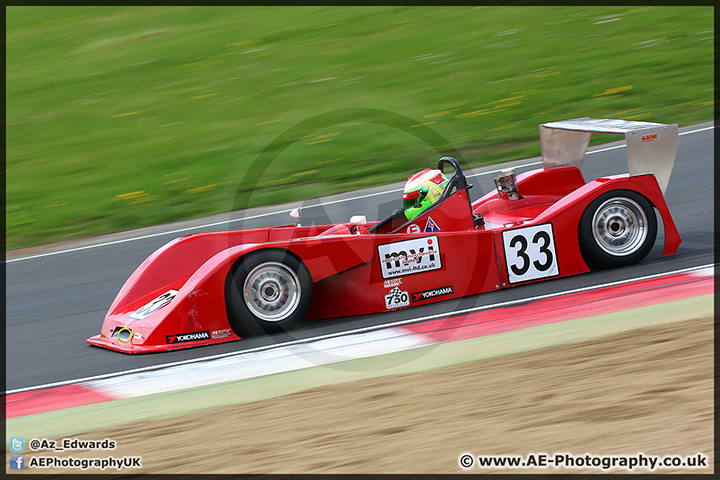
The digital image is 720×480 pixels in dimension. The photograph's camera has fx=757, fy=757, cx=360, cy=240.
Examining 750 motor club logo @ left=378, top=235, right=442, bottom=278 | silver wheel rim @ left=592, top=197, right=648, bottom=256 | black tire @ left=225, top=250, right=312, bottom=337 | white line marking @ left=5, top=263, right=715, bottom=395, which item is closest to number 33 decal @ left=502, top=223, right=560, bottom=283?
white line marking @ left=5, top=263, right=715, bottom=395

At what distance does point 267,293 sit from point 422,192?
170 centimetres

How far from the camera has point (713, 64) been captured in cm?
1389

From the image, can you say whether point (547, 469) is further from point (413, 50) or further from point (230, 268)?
point (413, 50)

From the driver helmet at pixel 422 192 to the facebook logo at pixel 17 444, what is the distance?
3.62 metres

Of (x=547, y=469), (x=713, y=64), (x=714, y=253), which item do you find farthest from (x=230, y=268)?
(x=713, y=64)

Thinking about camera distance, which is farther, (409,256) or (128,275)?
(128,275)

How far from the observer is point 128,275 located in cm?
860

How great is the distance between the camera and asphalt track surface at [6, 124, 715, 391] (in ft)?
20.6

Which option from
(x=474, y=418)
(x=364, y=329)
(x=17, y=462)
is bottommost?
(x=17, y=462)

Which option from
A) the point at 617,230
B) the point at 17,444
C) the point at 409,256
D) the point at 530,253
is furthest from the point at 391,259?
the point at 17,444

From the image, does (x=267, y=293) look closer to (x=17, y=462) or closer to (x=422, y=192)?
(x=422, y=192)

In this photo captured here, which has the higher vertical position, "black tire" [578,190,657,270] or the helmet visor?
the helmet visor

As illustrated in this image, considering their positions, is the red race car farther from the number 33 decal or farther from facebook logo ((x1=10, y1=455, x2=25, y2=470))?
facebook logo ((x1=10, y1=455, x2=25, y2=470))

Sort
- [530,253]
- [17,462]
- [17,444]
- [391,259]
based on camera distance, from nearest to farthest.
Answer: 1. [17,462]
2. [17,444]
3. [391,259]
4. [530,253]
